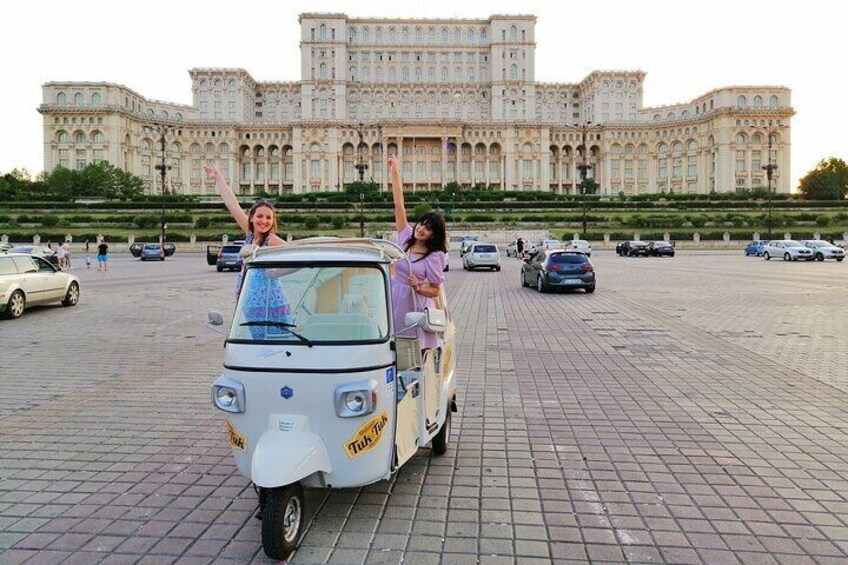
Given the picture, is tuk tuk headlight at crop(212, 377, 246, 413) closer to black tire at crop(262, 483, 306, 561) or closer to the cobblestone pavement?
black tire at crop(262, 483, 306, 561)

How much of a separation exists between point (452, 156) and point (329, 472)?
126194mm

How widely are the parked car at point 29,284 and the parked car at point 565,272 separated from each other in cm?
1389

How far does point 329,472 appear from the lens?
4.05m

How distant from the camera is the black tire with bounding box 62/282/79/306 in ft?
58.0

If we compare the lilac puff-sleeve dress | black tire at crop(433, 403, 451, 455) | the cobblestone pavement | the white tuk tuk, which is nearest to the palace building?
the cobblestone pavement

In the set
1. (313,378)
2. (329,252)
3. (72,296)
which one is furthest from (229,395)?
(72,296)

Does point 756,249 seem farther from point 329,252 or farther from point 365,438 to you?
point 365,438

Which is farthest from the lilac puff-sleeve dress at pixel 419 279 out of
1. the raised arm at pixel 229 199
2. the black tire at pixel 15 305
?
the black tire at pixel 15 305

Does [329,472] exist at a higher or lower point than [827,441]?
higher

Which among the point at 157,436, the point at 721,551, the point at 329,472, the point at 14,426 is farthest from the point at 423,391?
the point at 14,426

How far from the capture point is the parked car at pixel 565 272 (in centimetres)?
2108

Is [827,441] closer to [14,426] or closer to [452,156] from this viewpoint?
[14,426]

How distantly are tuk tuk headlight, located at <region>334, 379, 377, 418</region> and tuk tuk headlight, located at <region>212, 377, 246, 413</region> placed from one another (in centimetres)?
62

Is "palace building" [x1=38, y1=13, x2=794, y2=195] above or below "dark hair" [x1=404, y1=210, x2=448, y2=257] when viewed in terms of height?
above
